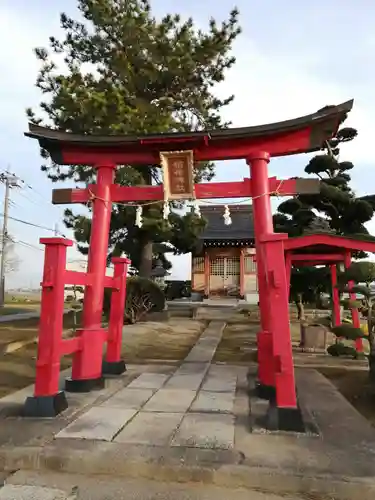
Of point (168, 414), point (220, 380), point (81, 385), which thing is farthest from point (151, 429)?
point (220, 380)

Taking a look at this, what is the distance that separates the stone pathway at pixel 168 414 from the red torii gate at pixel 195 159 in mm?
751

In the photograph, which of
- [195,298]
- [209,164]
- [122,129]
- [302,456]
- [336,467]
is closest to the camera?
[336,467]

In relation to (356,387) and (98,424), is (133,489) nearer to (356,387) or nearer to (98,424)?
(98,424)

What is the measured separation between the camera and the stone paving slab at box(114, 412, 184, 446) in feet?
12.4

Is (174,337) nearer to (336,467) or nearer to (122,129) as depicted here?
(122,129)

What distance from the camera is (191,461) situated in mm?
3322

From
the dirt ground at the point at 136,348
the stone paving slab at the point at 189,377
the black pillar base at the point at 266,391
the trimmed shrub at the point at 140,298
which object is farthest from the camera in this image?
the trimmed shrub at the point at 140,298

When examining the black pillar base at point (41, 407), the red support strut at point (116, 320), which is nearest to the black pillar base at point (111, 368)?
the red support strut at point (116, 320)

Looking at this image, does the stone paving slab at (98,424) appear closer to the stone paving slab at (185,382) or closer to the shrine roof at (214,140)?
the stone paving slab at (185,382)

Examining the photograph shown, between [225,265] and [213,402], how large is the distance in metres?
21.3

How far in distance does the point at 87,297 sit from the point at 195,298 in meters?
20.8

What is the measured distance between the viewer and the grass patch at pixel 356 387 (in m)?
5.49

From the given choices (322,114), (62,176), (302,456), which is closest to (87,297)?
(302,456)

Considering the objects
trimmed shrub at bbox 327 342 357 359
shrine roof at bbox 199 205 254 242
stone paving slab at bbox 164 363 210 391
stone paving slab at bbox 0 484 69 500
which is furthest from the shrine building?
stone paving slab at bbox 0 484 69 500
